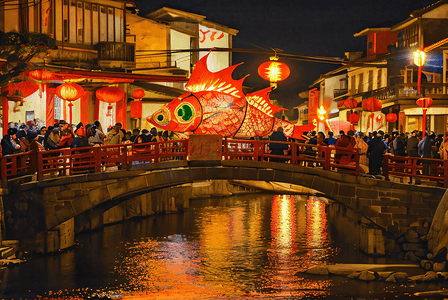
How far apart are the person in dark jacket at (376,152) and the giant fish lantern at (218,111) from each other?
2.52 meters

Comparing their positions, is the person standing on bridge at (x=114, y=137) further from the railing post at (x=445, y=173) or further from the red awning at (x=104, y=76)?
the railing post at (x=445, y=173)

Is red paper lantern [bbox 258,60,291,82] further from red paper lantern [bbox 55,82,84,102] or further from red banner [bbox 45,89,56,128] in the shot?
red banner [bbox 45,89,56,128]

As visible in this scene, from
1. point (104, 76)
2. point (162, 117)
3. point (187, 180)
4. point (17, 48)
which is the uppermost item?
point (17, 48)

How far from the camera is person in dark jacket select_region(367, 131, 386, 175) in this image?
16.0 meters

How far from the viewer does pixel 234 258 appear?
53.9ft

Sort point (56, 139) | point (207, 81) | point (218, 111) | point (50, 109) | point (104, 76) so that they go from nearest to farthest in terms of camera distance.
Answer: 1. point (56, 139)
2. point (218, 111)
3. point (207, 81)
4. point (50, 109)
5. point (104, 76)

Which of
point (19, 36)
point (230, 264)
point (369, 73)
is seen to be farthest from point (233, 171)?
point (369, 73)

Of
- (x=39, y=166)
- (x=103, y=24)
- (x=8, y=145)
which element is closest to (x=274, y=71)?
(x=39, y=166)

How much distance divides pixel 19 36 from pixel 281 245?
10.3 metres

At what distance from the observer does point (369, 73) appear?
38531 millimetres

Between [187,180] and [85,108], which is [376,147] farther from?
[85,108]

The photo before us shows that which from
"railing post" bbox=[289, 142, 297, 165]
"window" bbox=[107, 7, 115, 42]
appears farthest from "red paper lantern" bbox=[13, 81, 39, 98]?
"railing post" bbox=[289, 142, 297, 165]

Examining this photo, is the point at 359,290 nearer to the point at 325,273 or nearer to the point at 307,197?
the point at 325,273

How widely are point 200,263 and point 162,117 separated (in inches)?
171
